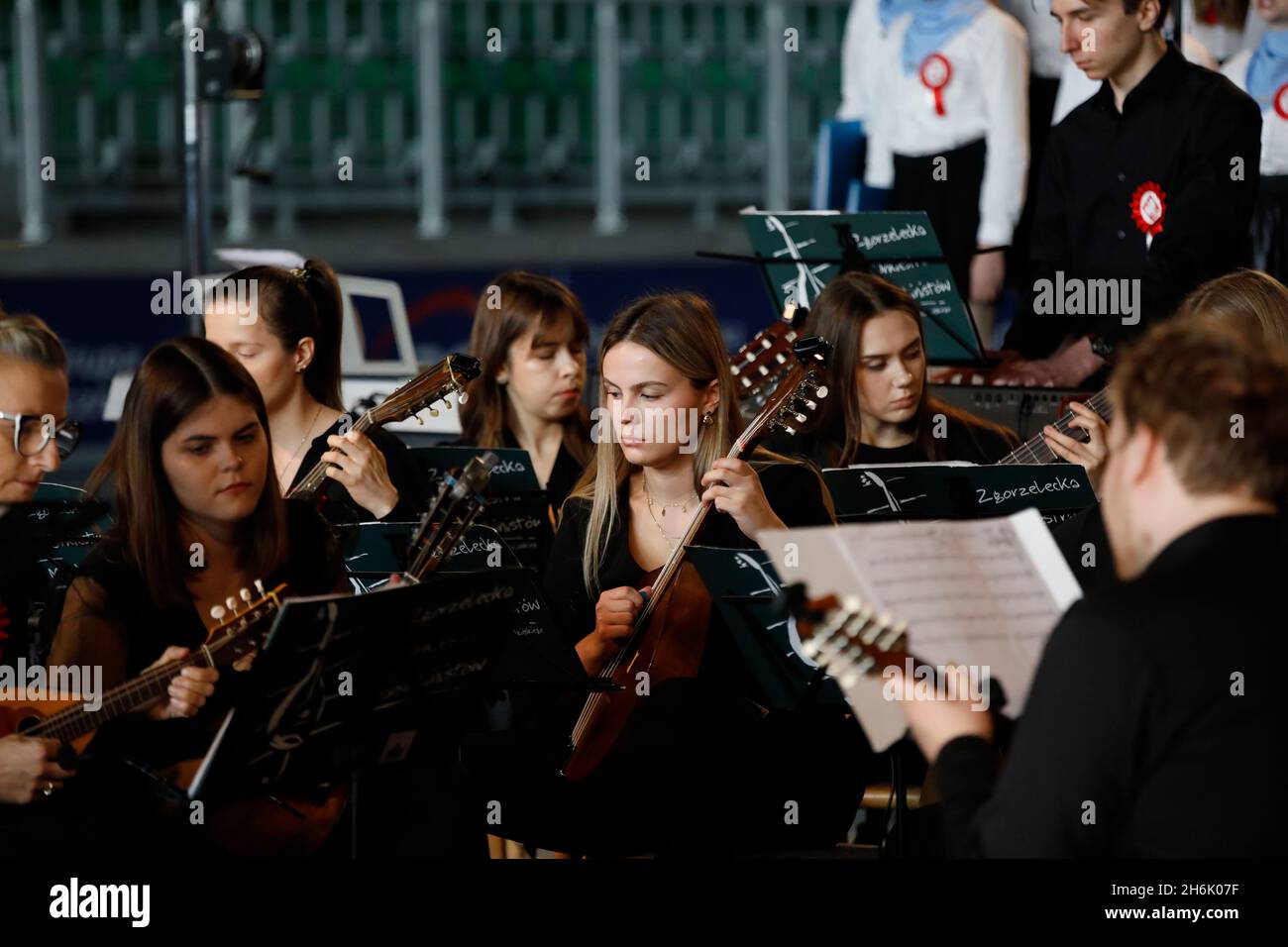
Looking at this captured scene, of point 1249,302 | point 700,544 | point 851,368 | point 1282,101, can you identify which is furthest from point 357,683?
point 1282,101

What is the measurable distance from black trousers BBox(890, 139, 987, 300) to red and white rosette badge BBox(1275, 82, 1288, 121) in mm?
1037

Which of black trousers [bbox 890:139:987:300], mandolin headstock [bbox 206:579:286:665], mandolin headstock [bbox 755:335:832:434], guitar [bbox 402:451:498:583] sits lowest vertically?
mandolin headstock [bbox 206:579:286:665]

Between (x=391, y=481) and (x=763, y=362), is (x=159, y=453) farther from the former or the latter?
(x=763, y=362)

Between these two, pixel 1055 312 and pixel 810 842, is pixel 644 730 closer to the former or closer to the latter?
pixel 810 842

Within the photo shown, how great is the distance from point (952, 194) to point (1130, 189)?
1.26 metres

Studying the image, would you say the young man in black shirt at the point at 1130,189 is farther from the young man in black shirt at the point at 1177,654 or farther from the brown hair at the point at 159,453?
the young man in black shirt at the point at 1177,654

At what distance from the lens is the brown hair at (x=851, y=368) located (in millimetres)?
4059

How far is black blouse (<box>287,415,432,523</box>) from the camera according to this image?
12.4 ft

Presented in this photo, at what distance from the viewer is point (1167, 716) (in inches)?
68.7

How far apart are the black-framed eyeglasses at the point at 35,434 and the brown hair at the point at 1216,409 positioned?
2.33 metres

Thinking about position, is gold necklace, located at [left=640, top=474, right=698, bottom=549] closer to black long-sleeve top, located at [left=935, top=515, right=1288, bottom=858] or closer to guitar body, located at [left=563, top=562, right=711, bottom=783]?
guitar body, located at [left=563, top=562, right=711, bottom=783]

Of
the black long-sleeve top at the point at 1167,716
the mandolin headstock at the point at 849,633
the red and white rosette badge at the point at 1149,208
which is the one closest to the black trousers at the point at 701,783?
the mandolin headstock at the point at 849,633

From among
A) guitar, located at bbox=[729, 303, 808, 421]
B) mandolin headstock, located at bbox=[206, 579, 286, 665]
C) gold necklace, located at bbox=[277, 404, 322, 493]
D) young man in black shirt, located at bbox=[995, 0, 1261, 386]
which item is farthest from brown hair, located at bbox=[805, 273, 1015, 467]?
mandolin headstock, located at bbox=[206, 579, 286, 665]
